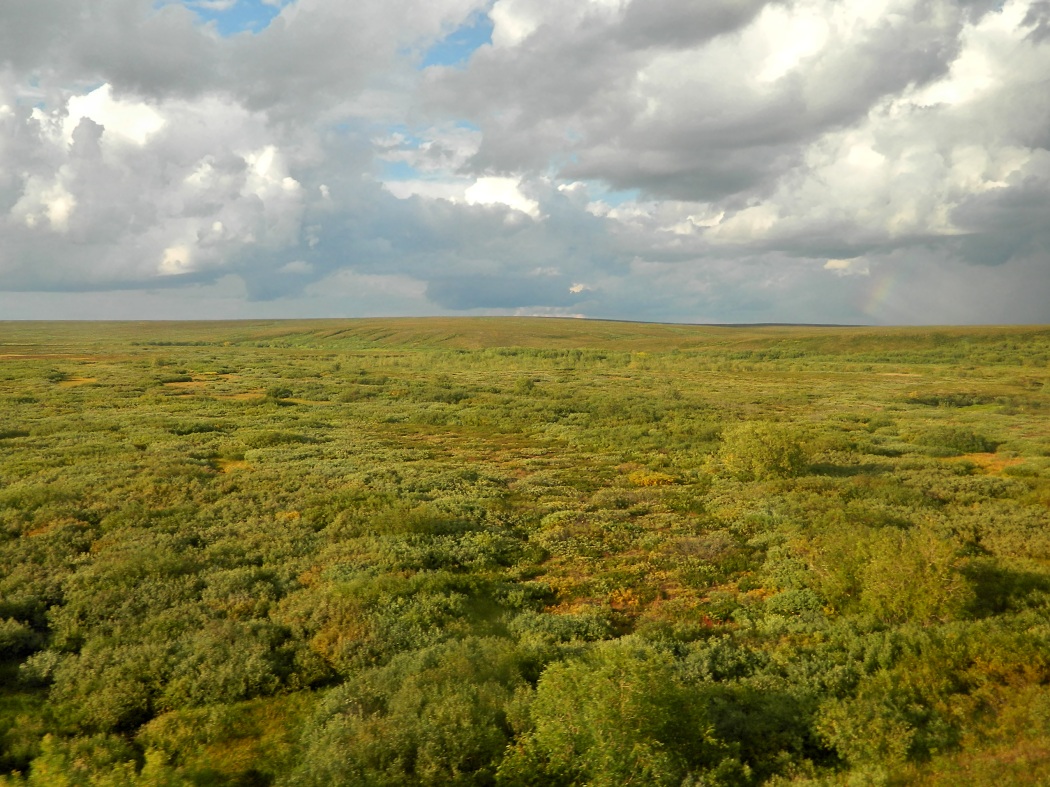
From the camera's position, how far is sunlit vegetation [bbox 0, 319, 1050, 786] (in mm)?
8516

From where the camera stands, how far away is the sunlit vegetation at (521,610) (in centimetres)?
852

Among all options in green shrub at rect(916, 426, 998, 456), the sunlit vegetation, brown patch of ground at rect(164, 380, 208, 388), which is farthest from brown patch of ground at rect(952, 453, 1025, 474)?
brown patch of ground at rect(164, 380, 208, 388)

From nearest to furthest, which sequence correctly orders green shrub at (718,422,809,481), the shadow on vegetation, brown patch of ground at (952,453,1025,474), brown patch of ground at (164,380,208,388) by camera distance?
the shadow on vegetation → green shrub at (718,422,809,481) → brown patch of ground at (952,453,1025,474) → brown patch of ground at (164,380,208,388)

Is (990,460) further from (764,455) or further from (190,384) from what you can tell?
(190,384)

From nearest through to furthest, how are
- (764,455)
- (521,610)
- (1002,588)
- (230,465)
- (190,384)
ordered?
(521,610) → (1002,588) → (764,455) → (230,465) → (190,384)

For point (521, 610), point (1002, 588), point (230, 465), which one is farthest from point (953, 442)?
point (230, 465)

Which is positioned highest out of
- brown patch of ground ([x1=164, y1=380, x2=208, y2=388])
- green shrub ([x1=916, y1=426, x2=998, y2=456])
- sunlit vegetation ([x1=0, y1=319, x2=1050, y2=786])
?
brown patch of ground ([x1=164, y1=380, x2=208, y2=388])

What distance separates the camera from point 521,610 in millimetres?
13477

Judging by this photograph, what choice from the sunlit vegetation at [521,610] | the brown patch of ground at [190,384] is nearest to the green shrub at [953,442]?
the sunlit vegetation at [521,610]

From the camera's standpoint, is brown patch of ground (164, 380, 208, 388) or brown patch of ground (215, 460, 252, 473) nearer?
brown patch of ground (215, 460, 252, 473)

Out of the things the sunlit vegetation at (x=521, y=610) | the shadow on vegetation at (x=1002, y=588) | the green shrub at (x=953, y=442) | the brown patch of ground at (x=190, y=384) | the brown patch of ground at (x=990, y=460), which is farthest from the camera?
the brown patch of ground at (x=190, y=384)

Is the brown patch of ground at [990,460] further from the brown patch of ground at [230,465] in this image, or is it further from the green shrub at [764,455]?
the brown patch of ground at [230,465]

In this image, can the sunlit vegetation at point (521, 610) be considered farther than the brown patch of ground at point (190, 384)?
No

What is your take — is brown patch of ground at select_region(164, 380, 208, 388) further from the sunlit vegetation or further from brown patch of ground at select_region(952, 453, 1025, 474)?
brown patch of ground at select_region(952, 453, 1025, 474)
